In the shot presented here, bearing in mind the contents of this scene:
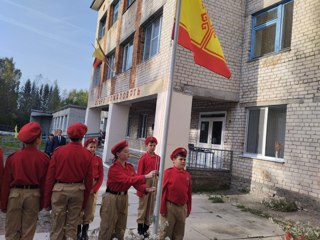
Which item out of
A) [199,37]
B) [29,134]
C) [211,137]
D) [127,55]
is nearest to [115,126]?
[127,55]

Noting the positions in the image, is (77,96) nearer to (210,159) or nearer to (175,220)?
(210,159)

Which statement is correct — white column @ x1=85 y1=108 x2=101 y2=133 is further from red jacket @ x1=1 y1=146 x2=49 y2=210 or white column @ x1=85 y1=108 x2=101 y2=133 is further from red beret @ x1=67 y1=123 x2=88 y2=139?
red jacket @ x1=1 y1=146 x2=49 y2=210

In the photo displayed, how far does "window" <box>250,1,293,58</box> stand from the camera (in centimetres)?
957

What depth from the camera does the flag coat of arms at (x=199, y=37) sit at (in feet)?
14.8

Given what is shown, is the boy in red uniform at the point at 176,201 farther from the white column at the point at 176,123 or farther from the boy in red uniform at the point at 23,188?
the white column at the point at 176,123

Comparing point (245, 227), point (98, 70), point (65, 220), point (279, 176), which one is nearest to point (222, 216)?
point (245, 227)

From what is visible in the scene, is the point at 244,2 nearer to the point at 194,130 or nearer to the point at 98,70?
the point at 194,130

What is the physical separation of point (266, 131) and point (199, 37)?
19.7 feet

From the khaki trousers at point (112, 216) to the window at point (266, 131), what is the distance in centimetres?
641

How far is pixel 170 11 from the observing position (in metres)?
10.3

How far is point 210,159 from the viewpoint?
11.1m

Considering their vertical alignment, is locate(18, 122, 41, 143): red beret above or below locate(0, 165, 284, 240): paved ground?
above

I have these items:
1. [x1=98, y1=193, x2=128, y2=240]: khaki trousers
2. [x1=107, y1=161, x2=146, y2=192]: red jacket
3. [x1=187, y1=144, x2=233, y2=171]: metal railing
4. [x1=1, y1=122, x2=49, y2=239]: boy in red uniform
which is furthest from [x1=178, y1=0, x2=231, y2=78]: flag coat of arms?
[x1=187, y1=144, x2=233, y2=171]: metal railing

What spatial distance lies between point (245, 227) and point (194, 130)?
6.69 meters
